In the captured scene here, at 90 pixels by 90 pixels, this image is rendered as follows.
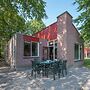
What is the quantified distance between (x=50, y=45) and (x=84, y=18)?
22.0 ft

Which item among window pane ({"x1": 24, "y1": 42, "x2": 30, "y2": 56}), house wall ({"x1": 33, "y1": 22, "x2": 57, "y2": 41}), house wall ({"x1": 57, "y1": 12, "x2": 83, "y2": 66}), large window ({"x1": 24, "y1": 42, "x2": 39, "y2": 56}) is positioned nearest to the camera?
window pane ({"x1": 24, "y1": 42, "x2": 30, "y2": 56})

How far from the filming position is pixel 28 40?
23281 millimetres

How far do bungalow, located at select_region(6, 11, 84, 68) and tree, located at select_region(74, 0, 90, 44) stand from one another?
6.05 ft

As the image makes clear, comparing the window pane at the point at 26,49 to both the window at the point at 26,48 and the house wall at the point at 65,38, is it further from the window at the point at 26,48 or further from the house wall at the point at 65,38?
the house wall at the point at 65,38

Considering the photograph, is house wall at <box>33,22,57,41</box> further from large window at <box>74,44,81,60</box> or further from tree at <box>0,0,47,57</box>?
tree at <box>0,0,47,57</box>

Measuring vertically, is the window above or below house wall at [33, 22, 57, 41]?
below

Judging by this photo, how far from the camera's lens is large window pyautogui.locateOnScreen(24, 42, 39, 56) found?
23.2 m

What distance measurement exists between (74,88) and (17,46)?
40.4ft

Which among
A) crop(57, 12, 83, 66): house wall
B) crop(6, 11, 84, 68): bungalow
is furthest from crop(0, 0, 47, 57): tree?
crop(57, 12, 83, 66): house wall

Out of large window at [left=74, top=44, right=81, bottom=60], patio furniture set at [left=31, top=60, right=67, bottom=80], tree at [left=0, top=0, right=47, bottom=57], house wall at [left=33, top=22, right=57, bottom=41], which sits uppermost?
tree at [left=0, top=0, right=47, bottom=57]

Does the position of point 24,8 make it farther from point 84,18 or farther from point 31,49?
point 84,18

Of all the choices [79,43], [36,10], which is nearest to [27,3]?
[36,10]

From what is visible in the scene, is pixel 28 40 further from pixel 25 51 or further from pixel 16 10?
pixel 16 10

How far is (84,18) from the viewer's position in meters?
29.4
